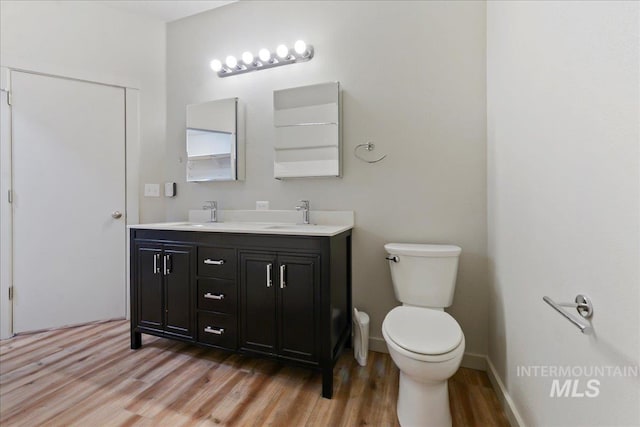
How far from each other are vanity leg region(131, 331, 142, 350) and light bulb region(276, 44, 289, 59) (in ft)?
7.54

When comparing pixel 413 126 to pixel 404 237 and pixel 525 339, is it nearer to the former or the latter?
pixel 404 237

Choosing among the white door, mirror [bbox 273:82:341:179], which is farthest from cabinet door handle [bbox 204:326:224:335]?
the white door

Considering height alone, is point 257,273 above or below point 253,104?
below

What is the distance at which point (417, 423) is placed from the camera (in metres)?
1.21

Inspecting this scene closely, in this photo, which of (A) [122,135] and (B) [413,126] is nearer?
(B) [413,126]

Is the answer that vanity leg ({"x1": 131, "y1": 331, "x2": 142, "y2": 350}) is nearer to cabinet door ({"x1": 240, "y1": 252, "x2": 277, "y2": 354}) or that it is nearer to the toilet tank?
cabinet door ({"x1": 240, "y1": 252, "x2": 277, "y2": 354})

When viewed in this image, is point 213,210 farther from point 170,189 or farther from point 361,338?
point 361,338

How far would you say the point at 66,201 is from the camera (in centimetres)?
227

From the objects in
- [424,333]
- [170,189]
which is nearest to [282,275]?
[424,333]

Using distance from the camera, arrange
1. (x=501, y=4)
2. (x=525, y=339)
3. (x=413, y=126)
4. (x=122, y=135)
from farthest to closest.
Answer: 1. (x=122, y=135)
2. (x=413, y=126)
3. (x=501, y=4)
4. (x=525, y=339)

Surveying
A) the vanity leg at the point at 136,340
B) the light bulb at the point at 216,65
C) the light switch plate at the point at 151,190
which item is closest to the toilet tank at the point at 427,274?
the vanity leg at the point at 136,340

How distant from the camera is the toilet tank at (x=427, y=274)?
1.56m

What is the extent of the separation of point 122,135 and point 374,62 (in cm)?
226

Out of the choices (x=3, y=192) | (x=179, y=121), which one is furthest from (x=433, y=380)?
(x=3, y=192)
